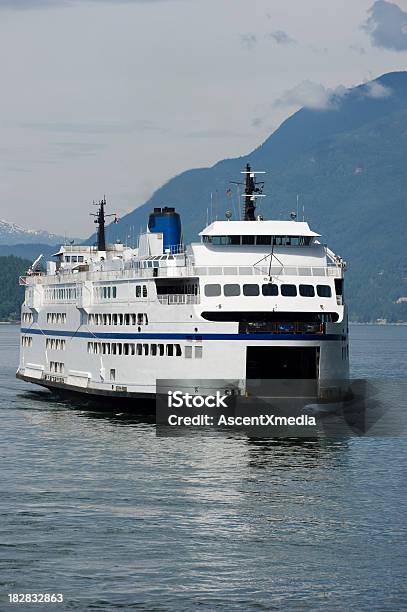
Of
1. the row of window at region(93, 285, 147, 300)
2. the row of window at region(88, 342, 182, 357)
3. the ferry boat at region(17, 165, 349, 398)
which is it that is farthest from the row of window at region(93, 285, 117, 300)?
the row of window at region(88, 342, 182, 357)

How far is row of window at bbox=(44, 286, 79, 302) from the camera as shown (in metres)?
72.9

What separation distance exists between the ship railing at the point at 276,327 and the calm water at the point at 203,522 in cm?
505

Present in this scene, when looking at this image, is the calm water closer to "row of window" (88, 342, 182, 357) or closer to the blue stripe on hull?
"row of window" (88, 342, 182, 357)

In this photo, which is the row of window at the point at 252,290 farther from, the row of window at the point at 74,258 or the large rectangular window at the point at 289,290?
the row of window at the point at 74,258

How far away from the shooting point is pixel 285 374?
56.8 meters

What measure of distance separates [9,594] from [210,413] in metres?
26.6

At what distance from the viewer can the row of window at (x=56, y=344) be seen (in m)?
75.4

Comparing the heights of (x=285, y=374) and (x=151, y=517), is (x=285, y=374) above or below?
above

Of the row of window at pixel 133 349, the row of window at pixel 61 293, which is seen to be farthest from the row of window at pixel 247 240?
the row of window at pixel 61 293

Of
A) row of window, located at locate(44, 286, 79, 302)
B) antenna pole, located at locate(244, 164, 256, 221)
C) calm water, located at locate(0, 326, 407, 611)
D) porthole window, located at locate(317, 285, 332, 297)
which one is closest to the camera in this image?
calm water, located at locate(0, 326, 407, 611)

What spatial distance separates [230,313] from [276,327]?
2.24m

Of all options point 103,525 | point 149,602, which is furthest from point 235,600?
point 103,525

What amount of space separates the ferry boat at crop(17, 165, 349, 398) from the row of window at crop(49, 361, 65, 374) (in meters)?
9.33

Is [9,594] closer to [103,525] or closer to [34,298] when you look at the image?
[103,525]
